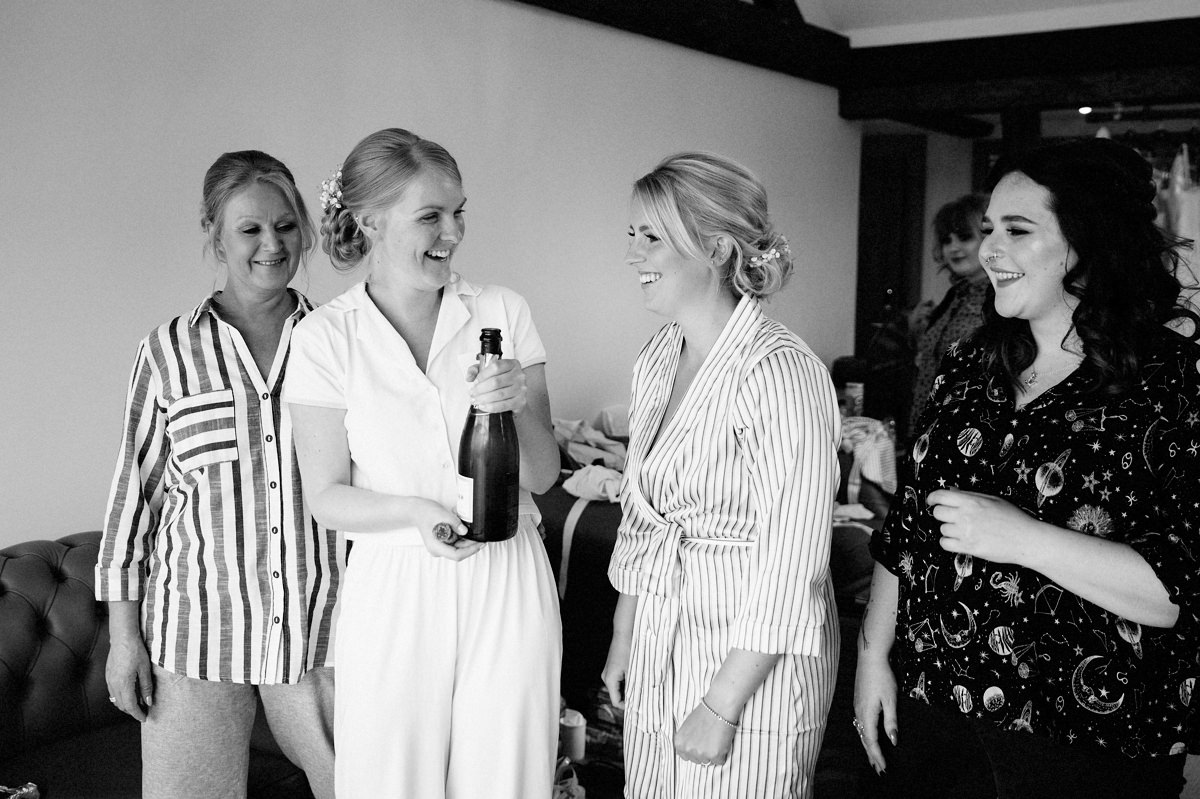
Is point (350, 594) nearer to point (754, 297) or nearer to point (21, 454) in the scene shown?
point (754, 297)

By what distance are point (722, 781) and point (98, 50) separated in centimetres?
247

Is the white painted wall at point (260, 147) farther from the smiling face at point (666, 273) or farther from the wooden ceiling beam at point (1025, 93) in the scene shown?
the smiling face at point (666, 273)

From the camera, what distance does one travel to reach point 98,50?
2842 mm

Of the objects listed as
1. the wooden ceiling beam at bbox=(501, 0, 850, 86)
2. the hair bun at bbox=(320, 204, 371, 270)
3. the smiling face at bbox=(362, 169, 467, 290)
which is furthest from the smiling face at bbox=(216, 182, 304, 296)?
the wooden ceiling beam at bbox=(501, 0, 850, 86)

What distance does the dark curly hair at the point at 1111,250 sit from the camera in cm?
150

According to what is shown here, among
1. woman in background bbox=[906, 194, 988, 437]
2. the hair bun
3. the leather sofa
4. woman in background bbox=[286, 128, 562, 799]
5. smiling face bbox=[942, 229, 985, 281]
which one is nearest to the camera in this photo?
woman in background bbox=[286, 128, 562, 799]

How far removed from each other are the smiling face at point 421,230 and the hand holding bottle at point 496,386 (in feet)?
0.73

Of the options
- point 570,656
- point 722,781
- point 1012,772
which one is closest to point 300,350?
point 722,781

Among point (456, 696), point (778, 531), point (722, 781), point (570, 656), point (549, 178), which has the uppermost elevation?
point (549, 178)

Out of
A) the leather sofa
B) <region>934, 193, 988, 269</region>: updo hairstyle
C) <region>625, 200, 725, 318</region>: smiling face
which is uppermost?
<region>934, 193, 988, 269</region>: updo hairstyle

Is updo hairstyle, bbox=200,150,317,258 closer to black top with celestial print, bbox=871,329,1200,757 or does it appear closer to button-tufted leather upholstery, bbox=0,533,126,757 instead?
button-tufted leather upholstery, bbox=0,533,126,757

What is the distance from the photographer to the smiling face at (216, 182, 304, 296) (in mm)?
1941

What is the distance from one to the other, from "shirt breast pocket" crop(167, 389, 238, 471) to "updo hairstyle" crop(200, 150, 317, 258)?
31cm

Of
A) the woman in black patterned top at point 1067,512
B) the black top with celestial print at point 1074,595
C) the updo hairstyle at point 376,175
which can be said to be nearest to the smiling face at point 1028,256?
the woman in black patterned top at point 1067,512
